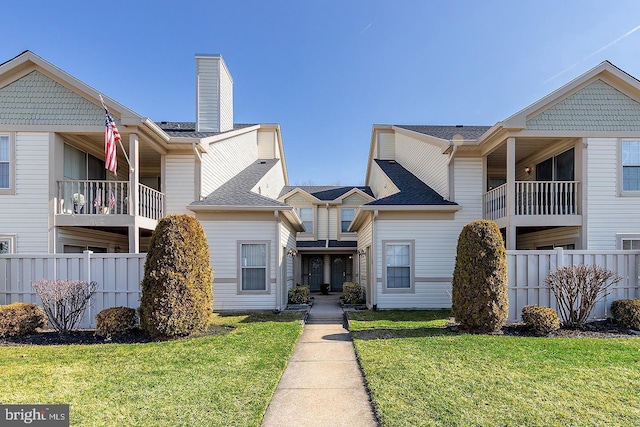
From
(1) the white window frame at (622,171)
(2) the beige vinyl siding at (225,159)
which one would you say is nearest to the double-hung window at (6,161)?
(2) the beige vinyl siding at (225,159)

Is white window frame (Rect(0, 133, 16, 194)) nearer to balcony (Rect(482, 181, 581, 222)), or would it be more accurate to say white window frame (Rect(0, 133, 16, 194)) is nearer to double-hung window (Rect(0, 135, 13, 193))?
double-hung window (Rect(0, 135, 13, 193))

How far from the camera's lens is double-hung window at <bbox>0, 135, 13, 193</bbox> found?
10234mm

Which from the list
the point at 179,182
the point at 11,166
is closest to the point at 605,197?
the point at 179,182

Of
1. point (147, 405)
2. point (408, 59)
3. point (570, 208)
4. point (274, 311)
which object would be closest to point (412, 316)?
point (274, 311)

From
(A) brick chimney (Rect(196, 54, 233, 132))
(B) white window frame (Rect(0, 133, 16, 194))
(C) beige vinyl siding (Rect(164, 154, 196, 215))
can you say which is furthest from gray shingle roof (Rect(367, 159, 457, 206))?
(B) white window frame (Rect(0, 133, 16, 194))

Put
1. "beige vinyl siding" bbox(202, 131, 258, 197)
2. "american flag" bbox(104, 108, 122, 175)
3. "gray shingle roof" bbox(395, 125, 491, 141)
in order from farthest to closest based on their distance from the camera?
"gray shingle roof" bbox(395, 125, 491, 141), "beige vinyl siding" bbox(202, 131, 258, 197), "american flag" bbox(104, 108, 122, 175)

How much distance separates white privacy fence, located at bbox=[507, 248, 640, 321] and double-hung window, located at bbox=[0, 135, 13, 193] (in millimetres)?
13976

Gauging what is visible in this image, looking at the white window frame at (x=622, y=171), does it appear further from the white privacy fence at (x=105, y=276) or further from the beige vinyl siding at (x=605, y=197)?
the white privacy fence at (x=105, y=276)

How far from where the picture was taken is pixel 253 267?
39.0ft

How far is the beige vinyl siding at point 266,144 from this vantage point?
65.9 feet

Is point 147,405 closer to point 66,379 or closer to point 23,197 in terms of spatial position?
point 66,379

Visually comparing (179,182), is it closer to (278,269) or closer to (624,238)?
(278,269)

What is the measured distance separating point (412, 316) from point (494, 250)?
3495 mm

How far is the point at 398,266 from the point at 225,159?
8009mm
